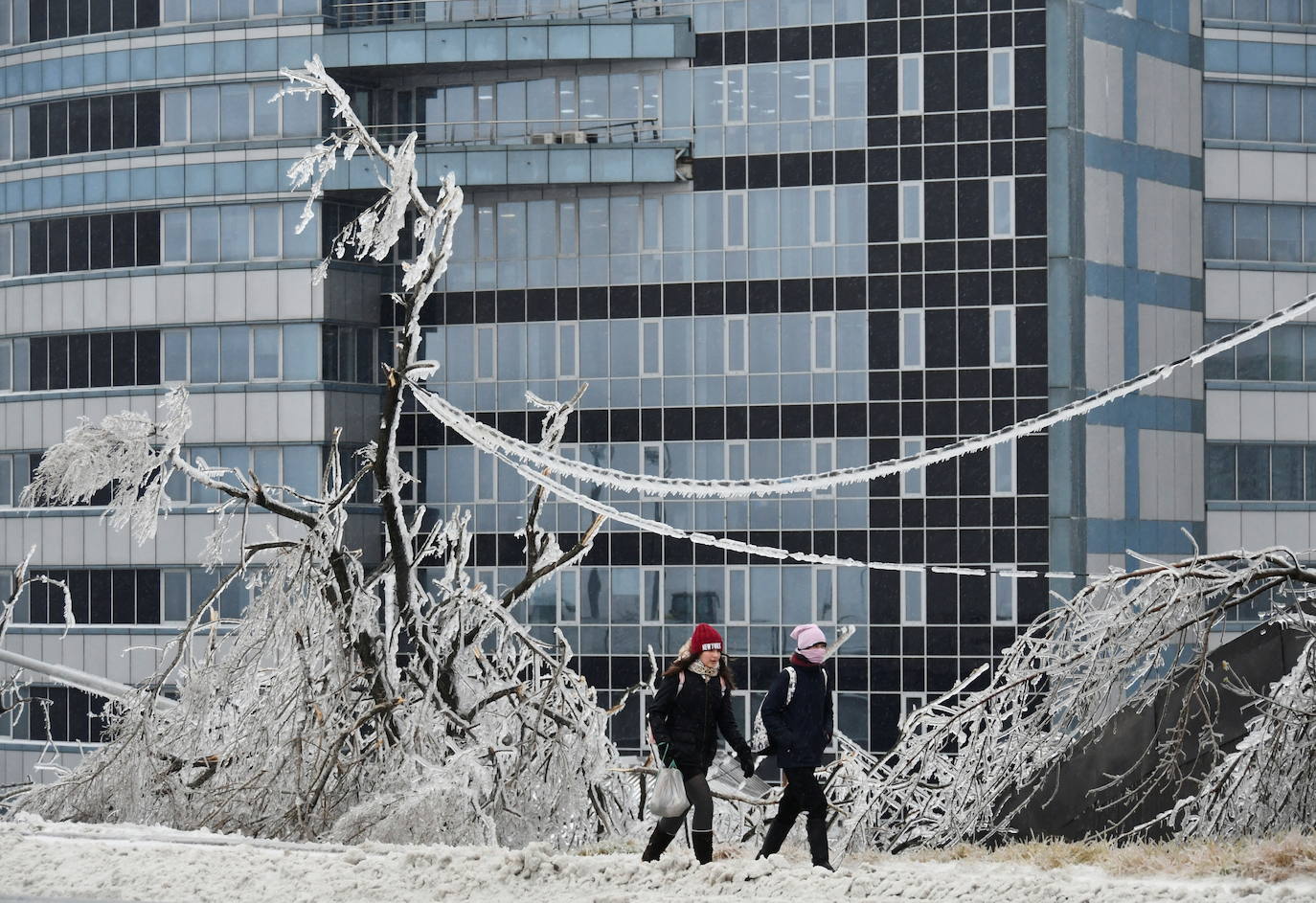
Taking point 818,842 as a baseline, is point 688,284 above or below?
above

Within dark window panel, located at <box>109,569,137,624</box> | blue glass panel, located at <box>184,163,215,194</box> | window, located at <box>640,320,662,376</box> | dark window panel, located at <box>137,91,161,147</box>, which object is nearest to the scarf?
window, located at <box>640,320,662,376</box>

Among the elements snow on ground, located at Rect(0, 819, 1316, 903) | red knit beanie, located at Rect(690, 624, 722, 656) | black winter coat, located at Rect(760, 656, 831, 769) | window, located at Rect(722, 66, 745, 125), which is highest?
window, located at Rect(722, 66, 745, 125)

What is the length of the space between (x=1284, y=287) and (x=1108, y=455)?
626cm

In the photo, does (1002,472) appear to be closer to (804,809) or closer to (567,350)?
(567,350)

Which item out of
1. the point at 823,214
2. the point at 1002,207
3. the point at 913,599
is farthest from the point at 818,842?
the point at 823,214

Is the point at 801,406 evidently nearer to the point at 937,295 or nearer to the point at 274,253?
the point at 937,295

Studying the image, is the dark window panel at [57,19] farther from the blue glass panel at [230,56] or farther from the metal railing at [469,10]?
the metal railing at [469,10]

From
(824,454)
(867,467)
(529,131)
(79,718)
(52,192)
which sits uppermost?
(529,131)

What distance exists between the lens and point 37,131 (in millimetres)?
50312

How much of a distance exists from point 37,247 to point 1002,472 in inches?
902

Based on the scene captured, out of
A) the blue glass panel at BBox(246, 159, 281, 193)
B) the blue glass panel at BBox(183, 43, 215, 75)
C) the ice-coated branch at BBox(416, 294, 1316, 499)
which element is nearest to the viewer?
the ice-coated branch at BBox(416, 294, 1316, 499)

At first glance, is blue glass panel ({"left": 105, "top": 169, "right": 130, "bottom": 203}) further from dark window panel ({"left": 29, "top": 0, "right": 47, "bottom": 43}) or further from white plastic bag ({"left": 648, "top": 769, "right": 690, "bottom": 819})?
white plastic bag ({"left": 648, "top": 769, "right": 690, "bottom": 819})

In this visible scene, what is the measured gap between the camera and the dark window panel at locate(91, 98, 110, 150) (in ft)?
162

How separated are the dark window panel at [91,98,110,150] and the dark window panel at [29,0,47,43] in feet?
8.54
